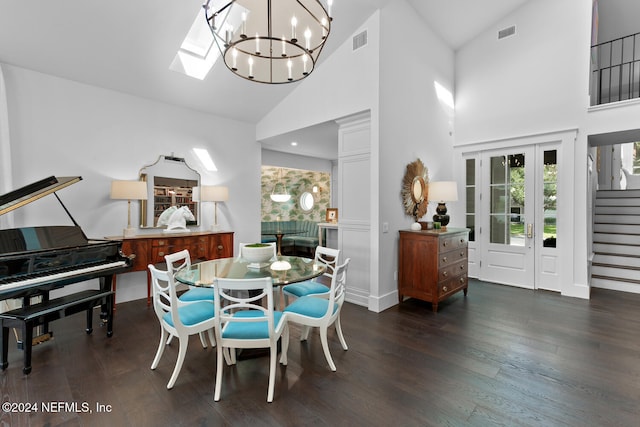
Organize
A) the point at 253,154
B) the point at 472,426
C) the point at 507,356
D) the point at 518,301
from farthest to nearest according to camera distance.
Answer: the point at 253,154, the point at 518,301, the point at 507,356, the point at 472,426

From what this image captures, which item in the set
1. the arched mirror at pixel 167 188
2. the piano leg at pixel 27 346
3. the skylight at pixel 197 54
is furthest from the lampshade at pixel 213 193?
the piano leg at pixel 27 346

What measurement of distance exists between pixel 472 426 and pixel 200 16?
4.91 metres

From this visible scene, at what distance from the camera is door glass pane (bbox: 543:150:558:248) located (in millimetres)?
4711

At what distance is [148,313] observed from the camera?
3.85m

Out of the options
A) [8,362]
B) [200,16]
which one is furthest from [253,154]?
[8,362]

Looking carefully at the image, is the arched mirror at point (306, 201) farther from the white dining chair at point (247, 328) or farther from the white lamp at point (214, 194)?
the white dining chair at point (247, 328)

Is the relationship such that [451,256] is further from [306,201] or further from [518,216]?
[306,201]

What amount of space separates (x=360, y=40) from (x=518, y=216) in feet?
12.6

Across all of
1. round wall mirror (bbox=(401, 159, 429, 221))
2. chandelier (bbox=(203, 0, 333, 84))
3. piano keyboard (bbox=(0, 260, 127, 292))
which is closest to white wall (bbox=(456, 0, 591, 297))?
round wall mirror (bbox=(401, 159, 429, 221))

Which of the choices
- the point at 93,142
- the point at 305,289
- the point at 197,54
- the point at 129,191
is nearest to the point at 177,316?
the point at 305,289

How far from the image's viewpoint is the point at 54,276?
2.73m

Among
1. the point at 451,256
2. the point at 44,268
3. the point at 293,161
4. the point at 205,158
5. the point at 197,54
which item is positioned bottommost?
the point at 451,256

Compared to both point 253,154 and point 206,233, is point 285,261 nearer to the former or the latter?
point 206,233

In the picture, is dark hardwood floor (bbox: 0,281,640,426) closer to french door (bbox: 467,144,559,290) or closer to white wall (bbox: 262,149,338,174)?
french door (bbox: 467,144,559,290)
